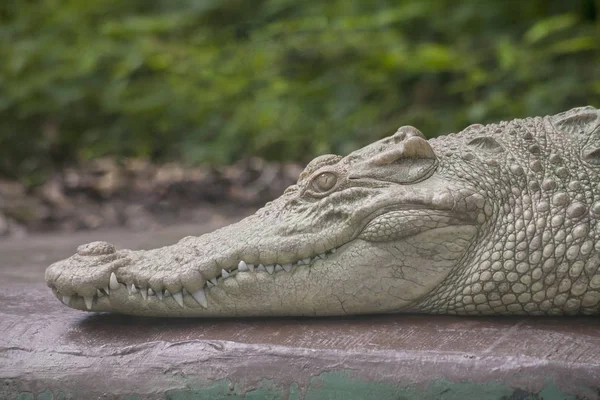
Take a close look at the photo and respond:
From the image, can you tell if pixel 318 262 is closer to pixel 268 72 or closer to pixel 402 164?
pixel 402 164

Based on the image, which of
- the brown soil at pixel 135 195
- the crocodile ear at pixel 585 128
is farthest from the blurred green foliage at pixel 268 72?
the crocodile ear at pixel 585 128

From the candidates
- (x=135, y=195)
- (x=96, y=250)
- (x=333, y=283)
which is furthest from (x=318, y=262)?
(x=135, y=195)

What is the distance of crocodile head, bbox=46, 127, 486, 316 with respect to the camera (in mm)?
2477

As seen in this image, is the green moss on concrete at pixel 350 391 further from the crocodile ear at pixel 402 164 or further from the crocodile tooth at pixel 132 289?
the crocodile ear at pixel 402 164

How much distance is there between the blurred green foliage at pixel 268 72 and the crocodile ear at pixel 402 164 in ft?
13.8

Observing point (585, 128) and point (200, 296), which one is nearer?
point (200, 296)

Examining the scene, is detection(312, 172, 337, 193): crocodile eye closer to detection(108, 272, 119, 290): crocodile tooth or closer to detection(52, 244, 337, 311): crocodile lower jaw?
detection(52, 244, 337, 311): crocodile lower jaw

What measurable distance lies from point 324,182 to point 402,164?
261 mm

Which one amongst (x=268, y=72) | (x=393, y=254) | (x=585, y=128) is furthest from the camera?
(x=268, y=72)

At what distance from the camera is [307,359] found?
2.34m

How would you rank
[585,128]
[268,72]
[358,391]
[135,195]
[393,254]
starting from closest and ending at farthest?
[358,391], [393,254], [585,128], [135,195], [268,72]

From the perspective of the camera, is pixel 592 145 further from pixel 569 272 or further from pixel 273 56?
pixel 273 56

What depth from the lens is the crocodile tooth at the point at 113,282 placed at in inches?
98.5

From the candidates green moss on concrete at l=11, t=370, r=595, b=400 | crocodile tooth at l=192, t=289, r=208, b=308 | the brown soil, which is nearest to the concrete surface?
green moss on concrete at l=11, t=370, r=595, b=400
